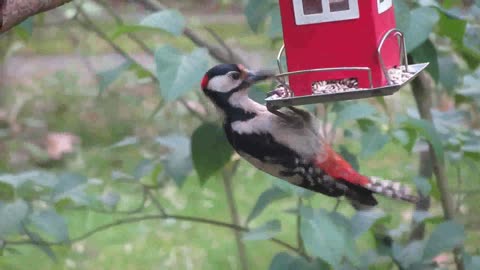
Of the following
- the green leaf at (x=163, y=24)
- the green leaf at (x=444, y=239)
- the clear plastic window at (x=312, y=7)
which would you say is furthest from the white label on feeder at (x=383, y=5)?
the green leaf at (x=444, y=239)

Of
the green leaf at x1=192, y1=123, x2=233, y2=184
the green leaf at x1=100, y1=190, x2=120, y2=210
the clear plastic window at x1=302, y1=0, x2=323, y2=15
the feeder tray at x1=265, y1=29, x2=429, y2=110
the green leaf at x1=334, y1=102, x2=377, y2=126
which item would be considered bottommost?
the green leaf at x1=100, y1=190, x2=120, y2=210

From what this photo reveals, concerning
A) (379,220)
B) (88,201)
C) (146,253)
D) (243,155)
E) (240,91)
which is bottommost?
(146,253)

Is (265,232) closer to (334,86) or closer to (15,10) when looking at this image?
(334,86)

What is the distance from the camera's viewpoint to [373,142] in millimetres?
2541

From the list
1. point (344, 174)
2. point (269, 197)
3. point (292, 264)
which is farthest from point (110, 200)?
point (344, 174)

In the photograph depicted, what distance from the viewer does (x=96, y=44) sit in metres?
8.70

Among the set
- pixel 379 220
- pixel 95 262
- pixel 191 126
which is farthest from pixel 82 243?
pixel 379 220

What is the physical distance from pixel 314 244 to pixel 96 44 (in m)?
6.70

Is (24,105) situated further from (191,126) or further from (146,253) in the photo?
(146,253)

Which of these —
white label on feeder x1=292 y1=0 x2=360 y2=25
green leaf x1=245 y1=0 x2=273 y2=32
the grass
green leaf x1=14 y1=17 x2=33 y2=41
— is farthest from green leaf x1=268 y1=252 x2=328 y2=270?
the grass

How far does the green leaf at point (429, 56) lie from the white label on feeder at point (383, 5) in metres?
0.36

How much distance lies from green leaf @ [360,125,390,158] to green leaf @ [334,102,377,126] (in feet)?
0.21

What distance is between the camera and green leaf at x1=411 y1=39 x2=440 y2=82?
253cm

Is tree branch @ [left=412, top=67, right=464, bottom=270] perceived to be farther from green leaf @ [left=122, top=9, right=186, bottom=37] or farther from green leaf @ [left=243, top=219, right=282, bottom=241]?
green leaf @ [left=122, top=9, right=186, bottom=37]
